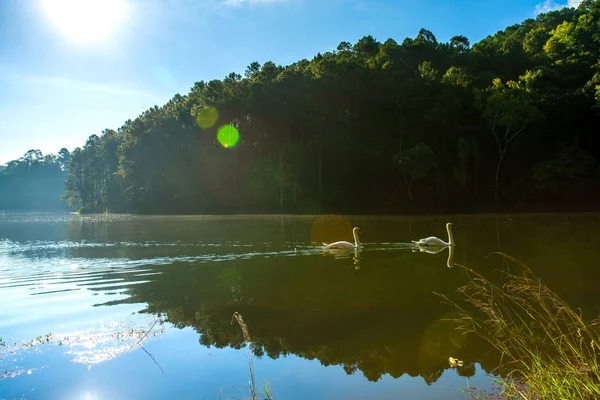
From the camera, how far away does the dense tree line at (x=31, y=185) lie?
140125 millimetres

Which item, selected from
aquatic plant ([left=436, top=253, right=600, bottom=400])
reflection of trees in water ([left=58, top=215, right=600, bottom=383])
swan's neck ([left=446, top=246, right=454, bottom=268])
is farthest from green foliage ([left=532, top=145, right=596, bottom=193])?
aquatic plant ([left=436, top=253, right=600, bottom=400])

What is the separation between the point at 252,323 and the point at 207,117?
168ft

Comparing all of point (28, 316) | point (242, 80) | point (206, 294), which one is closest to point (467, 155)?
point (242, 80)

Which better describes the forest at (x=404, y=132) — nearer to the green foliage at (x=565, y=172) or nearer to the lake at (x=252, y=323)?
the green foliage at (x=565, y=172)

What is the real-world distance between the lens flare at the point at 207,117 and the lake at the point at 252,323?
4142cm

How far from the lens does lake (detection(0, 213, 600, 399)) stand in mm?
4984

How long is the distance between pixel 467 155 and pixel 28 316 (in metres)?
45.6

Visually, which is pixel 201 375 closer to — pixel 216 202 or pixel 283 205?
pixel 283 205

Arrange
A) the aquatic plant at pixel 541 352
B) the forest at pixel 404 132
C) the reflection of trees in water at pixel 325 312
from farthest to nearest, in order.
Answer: the forest at pixel 404 132 < the reflection of trees in water at pixel 325 312 < the aquatic plant at pixel 541 352

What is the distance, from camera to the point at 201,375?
205 inches

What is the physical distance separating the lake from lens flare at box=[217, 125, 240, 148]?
41.2 metres

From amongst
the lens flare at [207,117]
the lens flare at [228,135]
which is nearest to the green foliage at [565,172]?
the lens flare at [228,135]

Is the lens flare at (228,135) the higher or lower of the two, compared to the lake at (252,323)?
higher

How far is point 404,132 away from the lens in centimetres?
4894
